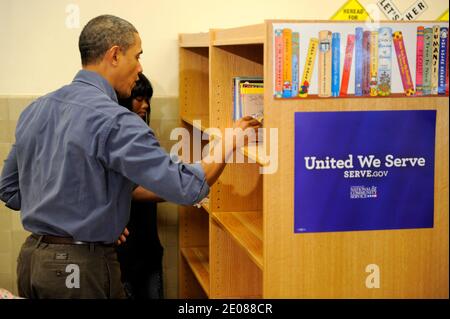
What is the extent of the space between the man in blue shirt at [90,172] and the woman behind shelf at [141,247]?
1023 millimetres

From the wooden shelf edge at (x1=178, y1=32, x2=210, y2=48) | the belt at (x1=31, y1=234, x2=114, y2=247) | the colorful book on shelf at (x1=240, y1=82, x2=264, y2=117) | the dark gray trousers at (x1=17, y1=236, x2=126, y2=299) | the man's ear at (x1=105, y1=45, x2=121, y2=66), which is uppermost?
the wooden shelf edge at (x1=178, y1=32, x2=210, y2=48)

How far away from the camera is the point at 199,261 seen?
4031 mm

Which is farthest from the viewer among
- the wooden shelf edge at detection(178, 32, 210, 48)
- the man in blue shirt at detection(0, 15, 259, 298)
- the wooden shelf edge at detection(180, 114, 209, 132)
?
the wooden shelf edge at detection(180, 114, 209, 132)

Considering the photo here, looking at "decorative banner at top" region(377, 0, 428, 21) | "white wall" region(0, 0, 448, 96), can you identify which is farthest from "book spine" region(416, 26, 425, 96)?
"decorative banner at top" region(377, 0, 428, 21)

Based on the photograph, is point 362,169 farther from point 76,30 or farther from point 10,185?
point 76,30

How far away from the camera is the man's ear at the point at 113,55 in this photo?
8.29 feet

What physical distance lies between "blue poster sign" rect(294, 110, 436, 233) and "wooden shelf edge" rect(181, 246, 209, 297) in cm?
140

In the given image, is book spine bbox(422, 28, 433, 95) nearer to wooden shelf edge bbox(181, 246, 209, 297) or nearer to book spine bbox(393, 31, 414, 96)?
book spine bbox(393, 31, 414, 96)

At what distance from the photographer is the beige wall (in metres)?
4.02

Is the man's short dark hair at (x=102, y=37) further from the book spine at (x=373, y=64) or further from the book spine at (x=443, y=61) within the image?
the book spine at (x=443, y=61)

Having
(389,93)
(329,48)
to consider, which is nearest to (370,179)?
(389,93)

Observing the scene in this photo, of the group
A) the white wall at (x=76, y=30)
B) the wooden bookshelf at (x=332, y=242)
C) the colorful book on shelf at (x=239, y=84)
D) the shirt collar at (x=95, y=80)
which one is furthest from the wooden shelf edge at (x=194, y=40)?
the shirt collar at (x=95, y=80)

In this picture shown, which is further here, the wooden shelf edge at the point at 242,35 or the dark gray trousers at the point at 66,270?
the dark gray trousers at the point at 66,270

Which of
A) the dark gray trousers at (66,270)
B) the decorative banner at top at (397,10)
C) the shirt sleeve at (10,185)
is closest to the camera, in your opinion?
A: the dark gray trousers at (66,270)
